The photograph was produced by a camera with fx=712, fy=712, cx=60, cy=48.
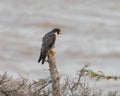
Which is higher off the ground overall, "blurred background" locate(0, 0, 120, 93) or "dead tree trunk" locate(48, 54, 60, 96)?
"blurred background" locate(0, 0, 120, 93)

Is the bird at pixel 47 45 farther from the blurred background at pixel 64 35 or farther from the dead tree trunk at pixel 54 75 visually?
the blurred background at pixel 64 35

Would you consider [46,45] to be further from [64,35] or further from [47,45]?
[64,35]

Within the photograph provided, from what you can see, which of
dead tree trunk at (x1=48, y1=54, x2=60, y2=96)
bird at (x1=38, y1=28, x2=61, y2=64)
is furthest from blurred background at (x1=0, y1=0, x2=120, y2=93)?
dead tree trunk at (x1=48, y1=54, x2=60, y2=96)

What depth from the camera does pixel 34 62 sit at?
2403cm

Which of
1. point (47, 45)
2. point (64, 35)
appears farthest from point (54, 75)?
point (64, 35)

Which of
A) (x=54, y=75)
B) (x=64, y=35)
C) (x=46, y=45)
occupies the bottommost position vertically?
(x=54, y=75)

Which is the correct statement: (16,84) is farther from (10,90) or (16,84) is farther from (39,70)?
(39,70)

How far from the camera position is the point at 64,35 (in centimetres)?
2864

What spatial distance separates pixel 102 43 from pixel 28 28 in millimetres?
3714

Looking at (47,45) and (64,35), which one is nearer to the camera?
(47,45)

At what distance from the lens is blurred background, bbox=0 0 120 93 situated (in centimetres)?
2342

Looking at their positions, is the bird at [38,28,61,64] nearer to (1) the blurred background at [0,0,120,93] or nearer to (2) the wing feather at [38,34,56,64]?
(2) the wing feather at [38,34,56,64]

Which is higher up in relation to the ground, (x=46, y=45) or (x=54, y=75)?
(x=46, y=45)

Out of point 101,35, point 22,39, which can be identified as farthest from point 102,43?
point 22,39
